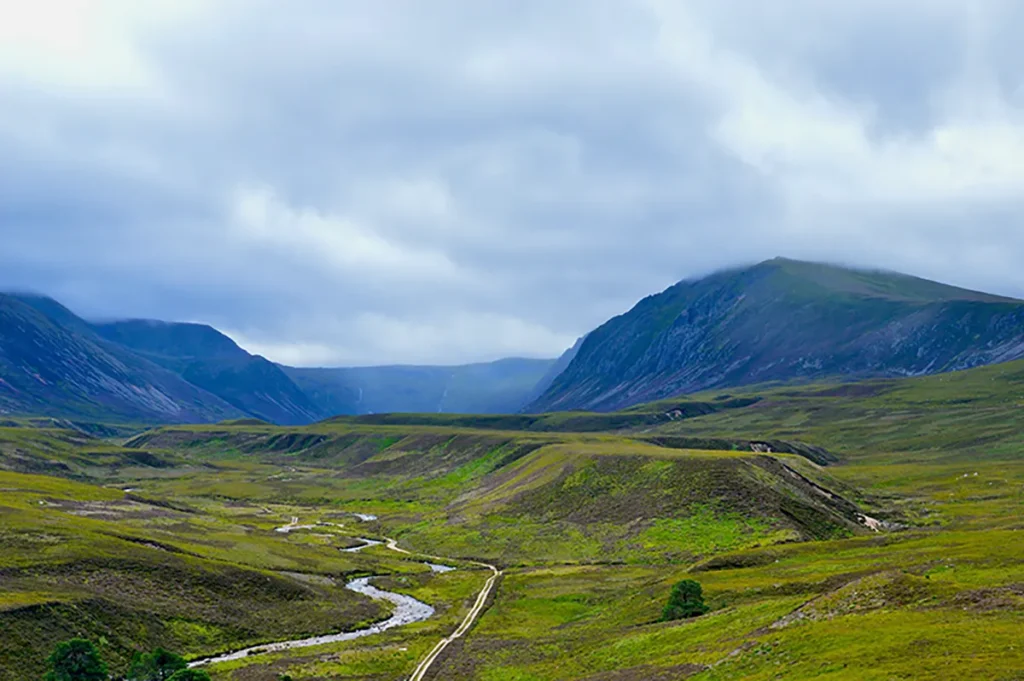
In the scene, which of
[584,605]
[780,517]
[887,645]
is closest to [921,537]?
[780,517]

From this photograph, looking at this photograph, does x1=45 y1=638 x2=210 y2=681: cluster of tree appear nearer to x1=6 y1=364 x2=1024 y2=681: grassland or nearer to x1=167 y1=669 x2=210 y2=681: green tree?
x1=6 y1=364 x2=1024 y2=681: grassland

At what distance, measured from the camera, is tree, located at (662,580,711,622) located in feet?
249

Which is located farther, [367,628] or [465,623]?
[367,628]

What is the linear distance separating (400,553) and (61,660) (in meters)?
81.5

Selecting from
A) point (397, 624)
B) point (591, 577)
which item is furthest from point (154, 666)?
point (591, 577)

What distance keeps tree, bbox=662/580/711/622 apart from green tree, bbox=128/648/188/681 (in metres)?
46.0

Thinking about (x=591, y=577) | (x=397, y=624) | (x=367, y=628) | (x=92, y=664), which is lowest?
(x=367, y=628)

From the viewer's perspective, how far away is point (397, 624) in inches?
3649

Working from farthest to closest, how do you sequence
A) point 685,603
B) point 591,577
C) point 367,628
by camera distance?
1. point 591,577
2. point 367,628
3. point 685,603

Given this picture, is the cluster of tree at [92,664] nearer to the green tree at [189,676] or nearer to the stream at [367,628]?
the green tree at [189,676]

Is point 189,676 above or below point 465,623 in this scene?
above

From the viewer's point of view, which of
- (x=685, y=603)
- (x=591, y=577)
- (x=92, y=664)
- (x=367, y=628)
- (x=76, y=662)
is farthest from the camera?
(x=591, y=577)

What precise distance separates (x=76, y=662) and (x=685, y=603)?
185 feet

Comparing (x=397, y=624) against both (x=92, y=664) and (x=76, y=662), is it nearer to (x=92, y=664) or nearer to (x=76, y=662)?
(x=92, y=664)
